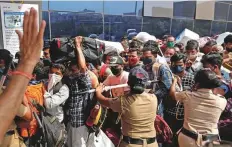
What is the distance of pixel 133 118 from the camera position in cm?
318

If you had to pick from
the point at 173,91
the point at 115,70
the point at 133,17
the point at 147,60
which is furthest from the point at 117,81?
the point at 133,17

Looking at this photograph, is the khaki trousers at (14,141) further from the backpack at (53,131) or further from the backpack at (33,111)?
the backpack at (53,131)

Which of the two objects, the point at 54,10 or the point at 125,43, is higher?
the point at 54,10

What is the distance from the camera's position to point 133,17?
11055 millimetres

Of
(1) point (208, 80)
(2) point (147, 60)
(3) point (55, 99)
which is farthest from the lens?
(2) point (147, 60)

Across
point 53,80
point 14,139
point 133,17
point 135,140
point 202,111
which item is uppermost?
point 133,17

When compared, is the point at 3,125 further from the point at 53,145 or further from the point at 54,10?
the point at 54,10

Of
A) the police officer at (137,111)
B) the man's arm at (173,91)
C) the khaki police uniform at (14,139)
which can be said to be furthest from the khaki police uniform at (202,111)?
the khaki police uniform at (14,139)

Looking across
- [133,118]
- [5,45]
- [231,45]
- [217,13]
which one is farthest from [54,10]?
[217,13]

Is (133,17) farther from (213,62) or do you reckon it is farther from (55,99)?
(55,99)

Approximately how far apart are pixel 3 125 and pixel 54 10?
7.78 m

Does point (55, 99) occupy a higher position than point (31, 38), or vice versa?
point (31, 38)

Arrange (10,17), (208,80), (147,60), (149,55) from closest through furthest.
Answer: (208,80)
(147,60)
(149,55)
(10,17)

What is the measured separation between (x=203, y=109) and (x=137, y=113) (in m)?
0.73
